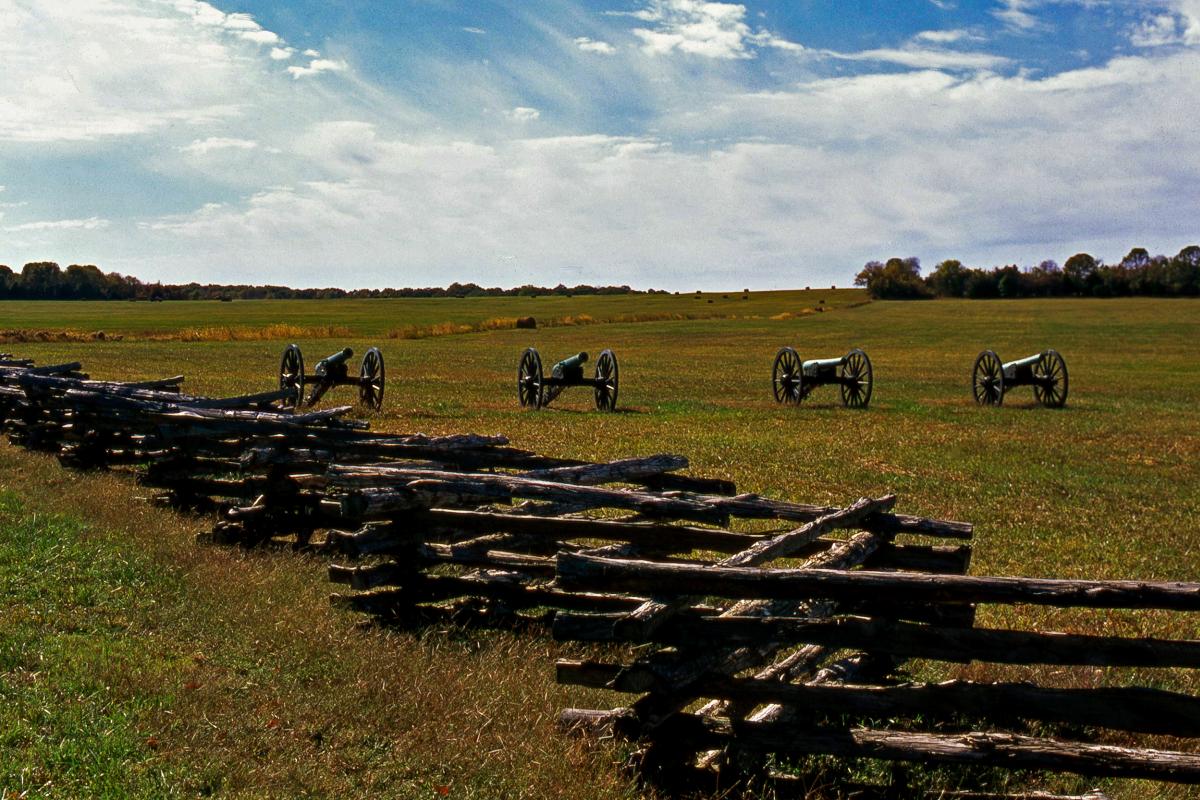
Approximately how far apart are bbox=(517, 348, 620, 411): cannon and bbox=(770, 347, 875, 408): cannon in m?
4.38

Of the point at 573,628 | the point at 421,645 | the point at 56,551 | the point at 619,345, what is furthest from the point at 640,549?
the point at 619,345

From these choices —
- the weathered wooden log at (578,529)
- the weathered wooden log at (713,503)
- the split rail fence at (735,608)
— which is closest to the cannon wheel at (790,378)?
the split rail fence at (735,608)

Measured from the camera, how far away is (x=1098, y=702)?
438 centimetres

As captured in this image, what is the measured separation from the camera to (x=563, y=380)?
2388 centimetres

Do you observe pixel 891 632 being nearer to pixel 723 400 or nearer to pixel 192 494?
pixel 192 494

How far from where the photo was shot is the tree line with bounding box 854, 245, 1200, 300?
10638 centimetres

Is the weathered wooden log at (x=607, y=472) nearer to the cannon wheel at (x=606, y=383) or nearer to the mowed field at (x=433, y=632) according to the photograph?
the mowed field at (x=433, y=632)

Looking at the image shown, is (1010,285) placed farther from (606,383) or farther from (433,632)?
(433,632)

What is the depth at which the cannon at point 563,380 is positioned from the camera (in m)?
23.8

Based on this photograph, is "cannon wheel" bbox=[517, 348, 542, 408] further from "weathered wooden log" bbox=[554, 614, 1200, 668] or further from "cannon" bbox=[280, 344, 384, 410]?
"weathered wooden log" bbox=[554, 614, 1200, 668]

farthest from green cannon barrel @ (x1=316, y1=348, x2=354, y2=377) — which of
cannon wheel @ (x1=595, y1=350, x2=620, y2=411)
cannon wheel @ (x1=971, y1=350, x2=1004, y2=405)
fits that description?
cannon wheel @ (x1=971, y1=350, x2=1004, y2=405)

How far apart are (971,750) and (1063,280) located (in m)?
119

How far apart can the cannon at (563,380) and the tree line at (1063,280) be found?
98.7 m

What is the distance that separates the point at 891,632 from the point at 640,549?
2654 millimetres
